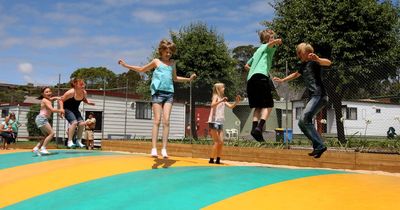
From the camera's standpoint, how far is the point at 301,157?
8852 mm

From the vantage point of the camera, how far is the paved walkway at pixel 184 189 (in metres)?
3.34

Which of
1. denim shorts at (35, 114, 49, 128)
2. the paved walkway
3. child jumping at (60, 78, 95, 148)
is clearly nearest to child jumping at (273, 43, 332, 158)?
the paved walkway

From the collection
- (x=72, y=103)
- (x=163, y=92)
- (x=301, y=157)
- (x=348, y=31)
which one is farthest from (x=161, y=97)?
(x=348, y=31)

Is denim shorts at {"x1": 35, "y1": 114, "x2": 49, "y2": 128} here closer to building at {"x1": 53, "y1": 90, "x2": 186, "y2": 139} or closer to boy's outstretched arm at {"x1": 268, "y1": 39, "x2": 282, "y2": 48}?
boy's outstretched arm at {"x1": 268, "y1": 39, "x2": 282, "y2": 48}

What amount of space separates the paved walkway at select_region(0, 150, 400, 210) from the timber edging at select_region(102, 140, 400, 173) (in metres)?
3.42

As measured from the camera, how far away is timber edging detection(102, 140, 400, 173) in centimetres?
775

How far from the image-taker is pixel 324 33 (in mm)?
14453

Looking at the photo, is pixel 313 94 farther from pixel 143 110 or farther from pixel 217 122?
pixel 143 110

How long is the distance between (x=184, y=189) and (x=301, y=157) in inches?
214

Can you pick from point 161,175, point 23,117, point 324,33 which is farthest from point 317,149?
point 23,117

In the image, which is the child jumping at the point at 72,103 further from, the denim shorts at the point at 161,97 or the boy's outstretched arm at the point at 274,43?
the boy's outstretched arm at the point at 274,43

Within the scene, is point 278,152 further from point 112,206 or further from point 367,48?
point 367,48

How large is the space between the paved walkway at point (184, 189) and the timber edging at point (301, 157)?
342 cm

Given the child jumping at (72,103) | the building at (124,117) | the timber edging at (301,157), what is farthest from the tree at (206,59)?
the child jumping at (72,103)
